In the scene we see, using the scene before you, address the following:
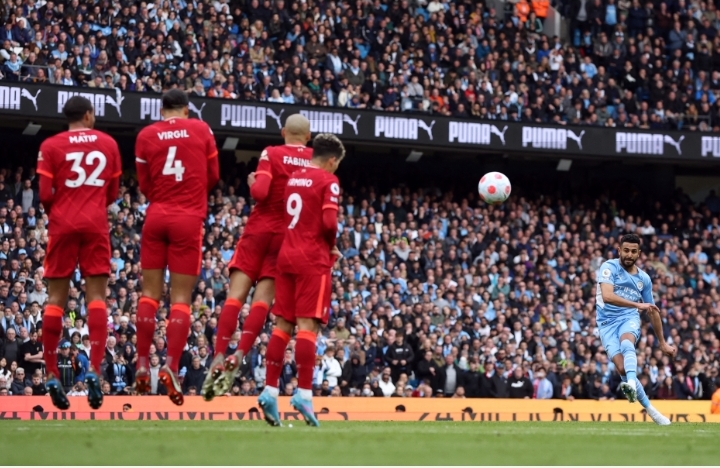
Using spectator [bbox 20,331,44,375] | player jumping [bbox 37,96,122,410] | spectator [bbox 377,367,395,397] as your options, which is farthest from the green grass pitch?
spectator [bbox 377,367,395,397]

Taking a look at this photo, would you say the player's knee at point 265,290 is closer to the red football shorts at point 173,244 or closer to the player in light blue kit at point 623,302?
the red football shorts at point 173,244

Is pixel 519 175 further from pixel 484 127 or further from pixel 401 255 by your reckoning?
pixel 401 255

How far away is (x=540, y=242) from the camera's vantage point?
28.6 meters

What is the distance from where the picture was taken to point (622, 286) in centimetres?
1492

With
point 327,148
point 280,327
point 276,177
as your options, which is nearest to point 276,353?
point 280,327

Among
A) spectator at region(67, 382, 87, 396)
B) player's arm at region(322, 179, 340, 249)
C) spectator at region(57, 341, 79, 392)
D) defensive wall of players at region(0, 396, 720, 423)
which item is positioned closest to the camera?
player's arm at region(322, 179, 340, 249)

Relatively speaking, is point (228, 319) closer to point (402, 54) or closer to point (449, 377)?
point (449, 377)

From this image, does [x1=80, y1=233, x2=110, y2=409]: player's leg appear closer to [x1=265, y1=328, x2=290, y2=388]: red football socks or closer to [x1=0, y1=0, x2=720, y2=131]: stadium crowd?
[x1=265, y1=328, x2=290, y2=388]: red football socks

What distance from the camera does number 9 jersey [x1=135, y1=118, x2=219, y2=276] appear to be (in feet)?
35.3

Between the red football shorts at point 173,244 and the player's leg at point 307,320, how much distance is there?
1.04 meters

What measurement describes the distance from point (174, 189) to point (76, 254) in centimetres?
103

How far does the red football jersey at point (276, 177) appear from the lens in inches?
438

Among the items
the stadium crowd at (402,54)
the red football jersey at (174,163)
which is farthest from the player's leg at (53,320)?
the stadium crowd at (402,54)

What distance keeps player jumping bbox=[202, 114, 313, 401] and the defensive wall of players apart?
17.5 feet
